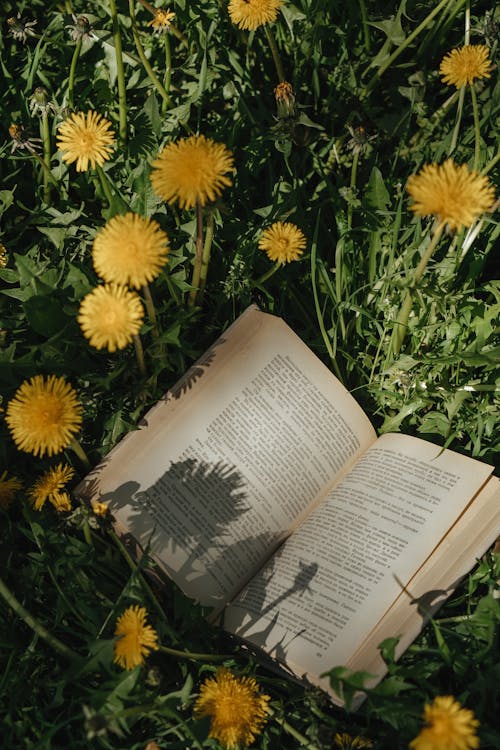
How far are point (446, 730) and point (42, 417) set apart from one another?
0.77 meters

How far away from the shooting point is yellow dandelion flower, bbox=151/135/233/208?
3.85 ft

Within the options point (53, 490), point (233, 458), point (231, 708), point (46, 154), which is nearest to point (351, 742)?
point (231, 708)

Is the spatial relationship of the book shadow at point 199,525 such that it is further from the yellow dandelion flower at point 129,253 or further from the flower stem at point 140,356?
the yellow dandelion flower at point 129,253

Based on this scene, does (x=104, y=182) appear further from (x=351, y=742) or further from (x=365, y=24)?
(x=351, y=742)

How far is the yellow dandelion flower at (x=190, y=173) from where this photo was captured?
1.17 m

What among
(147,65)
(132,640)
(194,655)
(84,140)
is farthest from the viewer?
(147,65)

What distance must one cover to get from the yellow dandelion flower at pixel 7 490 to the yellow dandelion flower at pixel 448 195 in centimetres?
89

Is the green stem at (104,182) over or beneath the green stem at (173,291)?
over

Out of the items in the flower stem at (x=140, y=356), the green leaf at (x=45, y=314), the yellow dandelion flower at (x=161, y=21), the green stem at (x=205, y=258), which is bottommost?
the green leaf at (x=45, y=314)

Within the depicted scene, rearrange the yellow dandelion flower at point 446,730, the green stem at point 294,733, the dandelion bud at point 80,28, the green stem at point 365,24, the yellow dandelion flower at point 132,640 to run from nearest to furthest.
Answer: the yellow dandelion flower at point 446,730 → the yellow dandelion flower at point 132,640 → the green stem at point 294,733 → the dandelion bud at point 80,28 → the green stem at point 365,24

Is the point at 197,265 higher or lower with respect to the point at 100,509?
higher

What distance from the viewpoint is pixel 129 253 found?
113 centimetres

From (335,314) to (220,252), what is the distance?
296 millimetres

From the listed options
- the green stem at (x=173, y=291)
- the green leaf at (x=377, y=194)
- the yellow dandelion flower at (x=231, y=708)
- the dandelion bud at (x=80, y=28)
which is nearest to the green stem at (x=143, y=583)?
the yellow dandelion flower at (x=231, y=708)
